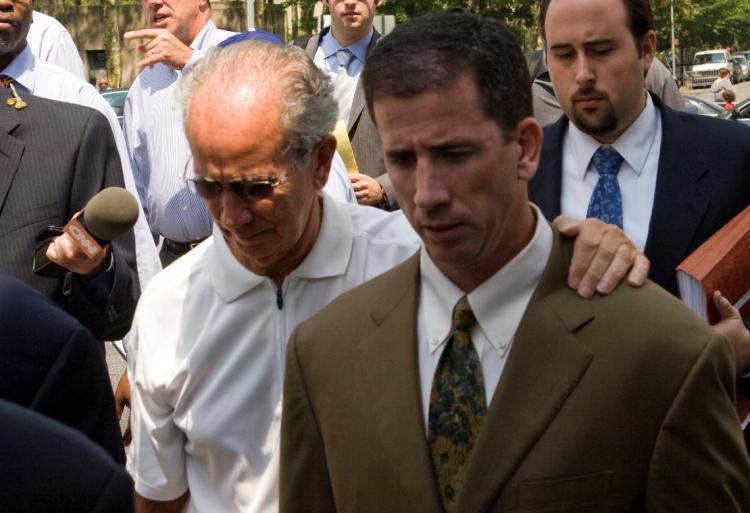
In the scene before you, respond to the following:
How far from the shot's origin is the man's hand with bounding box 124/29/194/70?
573cm

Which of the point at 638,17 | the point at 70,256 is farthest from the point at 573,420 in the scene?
the point at 70,256

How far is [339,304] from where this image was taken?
291 centimetres

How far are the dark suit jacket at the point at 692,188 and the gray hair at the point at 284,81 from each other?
0.77 metres

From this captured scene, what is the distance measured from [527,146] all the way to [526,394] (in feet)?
1.63

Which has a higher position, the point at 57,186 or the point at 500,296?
the point at 500,296

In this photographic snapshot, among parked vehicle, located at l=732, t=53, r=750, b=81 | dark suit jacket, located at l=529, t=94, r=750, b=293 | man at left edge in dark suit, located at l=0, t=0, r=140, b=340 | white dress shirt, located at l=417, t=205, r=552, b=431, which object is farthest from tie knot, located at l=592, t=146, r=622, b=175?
parked vehicle, located at l=732, t=53, r=750, b=81

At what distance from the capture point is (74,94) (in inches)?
211

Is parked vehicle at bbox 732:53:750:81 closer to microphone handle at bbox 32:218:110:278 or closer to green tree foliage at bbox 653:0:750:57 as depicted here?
green tree foliage at bbox 653:0:750:57

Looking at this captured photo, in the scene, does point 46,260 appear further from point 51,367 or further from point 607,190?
point 607,190

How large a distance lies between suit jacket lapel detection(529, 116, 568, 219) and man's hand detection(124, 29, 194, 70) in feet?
7.31

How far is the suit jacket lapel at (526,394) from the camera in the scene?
2.57 m

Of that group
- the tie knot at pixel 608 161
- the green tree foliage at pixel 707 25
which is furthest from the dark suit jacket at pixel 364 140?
the green tree foliage at pixel 707 25

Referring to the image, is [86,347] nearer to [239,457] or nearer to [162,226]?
[239,457]

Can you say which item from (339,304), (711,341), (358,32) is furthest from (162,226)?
(711,341)
